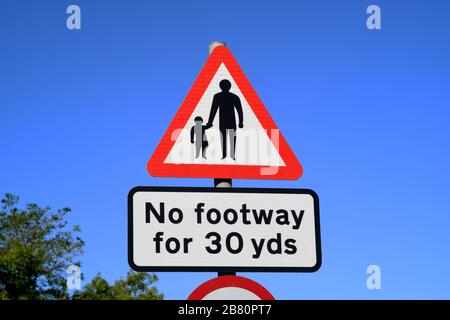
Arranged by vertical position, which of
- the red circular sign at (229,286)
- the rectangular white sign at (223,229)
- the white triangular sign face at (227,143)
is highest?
the white triangular sign face at (227,143)

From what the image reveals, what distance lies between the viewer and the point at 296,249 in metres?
4.68

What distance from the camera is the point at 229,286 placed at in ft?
14.4

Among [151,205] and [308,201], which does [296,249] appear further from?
[151,205]

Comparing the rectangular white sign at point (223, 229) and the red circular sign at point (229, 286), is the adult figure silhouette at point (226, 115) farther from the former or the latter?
the red circular sign at point (229, 286)

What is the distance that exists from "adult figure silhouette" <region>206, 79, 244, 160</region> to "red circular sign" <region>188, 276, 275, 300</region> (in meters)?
0.84

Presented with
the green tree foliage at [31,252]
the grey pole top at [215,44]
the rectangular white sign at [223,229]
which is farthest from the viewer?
the green tree foliage at [31,252]

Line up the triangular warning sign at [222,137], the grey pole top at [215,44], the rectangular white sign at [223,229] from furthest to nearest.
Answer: the grey pole top at [215,44], the triangular warning sign at [222,137], the rectangular white sign at [223,229]

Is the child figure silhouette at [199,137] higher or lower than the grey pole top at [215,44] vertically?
lower

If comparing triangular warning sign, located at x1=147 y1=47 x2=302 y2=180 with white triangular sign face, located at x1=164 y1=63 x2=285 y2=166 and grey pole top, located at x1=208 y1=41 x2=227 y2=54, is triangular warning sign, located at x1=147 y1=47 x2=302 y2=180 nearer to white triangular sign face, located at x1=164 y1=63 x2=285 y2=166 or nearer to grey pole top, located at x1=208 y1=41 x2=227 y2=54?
white triangular sign face, located at x1=164 y1=63 x2=285 y2=166

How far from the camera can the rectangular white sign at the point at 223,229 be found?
455 cm

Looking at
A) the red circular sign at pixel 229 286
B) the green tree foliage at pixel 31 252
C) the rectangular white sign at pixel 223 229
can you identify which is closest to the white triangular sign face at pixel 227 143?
the rectangular white sign at pixel 223 229

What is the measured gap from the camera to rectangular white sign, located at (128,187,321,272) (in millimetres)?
4547
